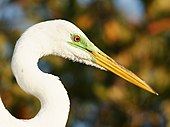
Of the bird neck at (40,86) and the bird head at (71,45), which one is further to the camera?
the bird head at (71,45)

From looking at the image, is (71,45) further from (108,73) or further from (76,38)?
(108,73)

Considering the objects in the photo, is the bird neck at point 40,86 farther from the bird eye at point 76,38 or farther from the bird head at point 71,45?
the bird eye at point 76,38

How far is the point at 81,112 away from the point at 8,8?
1.89 m

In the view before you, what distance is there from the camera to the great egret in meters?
4.79

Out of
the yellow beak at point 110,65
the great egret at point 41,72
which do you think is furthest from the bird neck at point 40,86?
the yellow beak at point 110,65

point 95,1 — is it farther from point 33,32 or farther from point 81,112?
point 33,32

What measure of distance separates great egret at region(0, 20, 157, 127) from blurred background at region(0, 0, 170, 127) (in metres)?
4.87

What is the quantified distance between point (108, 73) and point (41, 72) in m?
5.94

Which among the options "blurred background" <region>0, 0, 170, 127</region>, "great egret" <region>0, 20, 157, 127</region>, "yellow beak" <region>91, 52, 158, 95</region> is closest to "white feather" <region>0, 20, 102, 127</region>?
"great egret" <region>0, 20, 157, 127</region>

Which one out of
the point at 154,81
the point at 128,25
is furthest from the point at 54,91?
the point at 128,25

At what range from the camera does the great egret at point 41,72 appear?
189 inches

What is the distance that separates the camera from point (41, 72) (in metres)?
4.86

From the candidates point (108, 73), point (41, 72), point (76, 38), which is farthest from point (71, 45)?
point (108, 73)

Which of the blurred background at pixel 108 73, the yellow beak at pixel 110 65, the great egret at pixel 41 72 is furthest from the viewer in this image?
the blurred background at pixel 108 73
